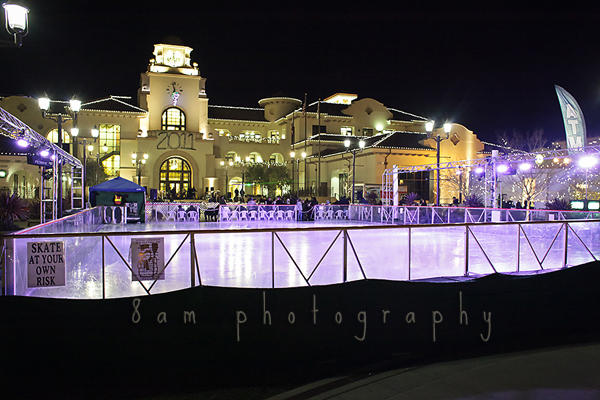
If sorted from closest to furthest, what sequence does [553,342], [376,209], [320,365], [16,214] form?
Result: [320,365], [553,342], [16,214], [376,209]

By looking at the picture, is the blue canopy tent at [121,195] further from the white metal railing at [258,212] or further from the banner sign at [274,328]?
the banner sign at [274,328]

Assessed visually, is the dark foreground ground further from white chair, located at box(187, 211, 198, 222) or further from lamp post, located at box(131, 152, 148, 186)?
lamp post, located at box(131, 152, 148, 186)

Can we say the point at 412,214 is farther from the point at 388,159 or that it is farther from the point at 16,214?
the point at 16,214

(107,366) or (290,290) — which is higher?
(290,290)

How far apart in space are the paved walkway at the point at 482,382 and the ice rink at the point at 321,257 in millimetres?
2235

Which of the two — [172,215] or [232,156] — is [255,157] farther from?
[172,215]

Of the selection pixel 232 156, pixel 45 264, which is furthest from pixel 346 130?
pixel 45 264

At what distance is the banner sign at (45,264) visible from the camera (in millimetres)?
5969

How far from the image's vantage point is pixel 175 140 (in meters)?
47.8

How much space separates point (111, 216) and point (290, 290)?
797 inches

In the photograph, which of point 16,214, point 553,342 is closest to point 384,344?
point 553,342

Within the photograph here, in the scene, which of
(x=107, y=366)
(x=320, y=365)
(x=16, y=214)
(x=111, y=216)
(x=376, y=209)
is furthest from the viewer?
(x=376, y=209)

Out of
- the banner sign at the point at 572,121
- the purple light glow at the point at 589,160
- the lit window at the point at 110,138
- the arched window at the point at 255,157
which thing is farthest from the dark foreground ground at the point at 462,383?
the arched window at the point at 255,157

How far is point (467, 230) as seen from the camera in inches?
333
